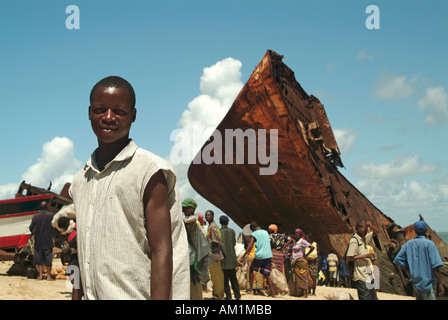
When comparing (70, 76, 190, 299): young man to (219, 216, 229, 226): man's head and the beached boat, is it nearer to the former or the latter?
(219, 216, 229, 226): man's head

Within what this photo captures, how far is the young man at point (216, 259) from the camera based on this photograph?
674 cm

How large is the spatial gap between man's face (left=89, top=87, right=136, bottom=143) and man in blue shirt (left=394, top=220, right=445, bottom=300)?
4.62 m

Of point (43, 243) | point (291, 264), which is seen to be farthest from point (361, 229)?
point (43, 243)

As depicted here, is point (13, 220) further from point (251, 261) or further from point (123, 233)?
point (123, 233)

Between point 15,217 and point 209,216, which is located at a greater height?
point 15,217

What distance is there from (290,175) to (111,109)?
32.0 ft

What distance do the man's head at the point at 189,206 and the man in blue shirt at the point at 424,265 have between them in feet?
9.17

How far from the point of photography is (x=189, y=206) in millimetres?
5348

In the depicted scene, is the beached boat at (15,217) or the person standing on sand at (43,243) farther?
the beached boat at (15,217)

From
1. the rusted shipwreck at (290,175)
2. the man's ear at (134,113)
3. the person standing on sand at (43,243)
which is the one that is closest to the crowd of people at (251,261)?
the rusted shipwreck at (290,175)

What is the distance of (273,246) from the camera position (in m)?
8.98

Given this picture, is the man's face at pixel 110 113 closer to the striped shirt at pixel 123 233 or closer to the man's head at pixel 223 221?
the striped shirt at pixel 123 233
